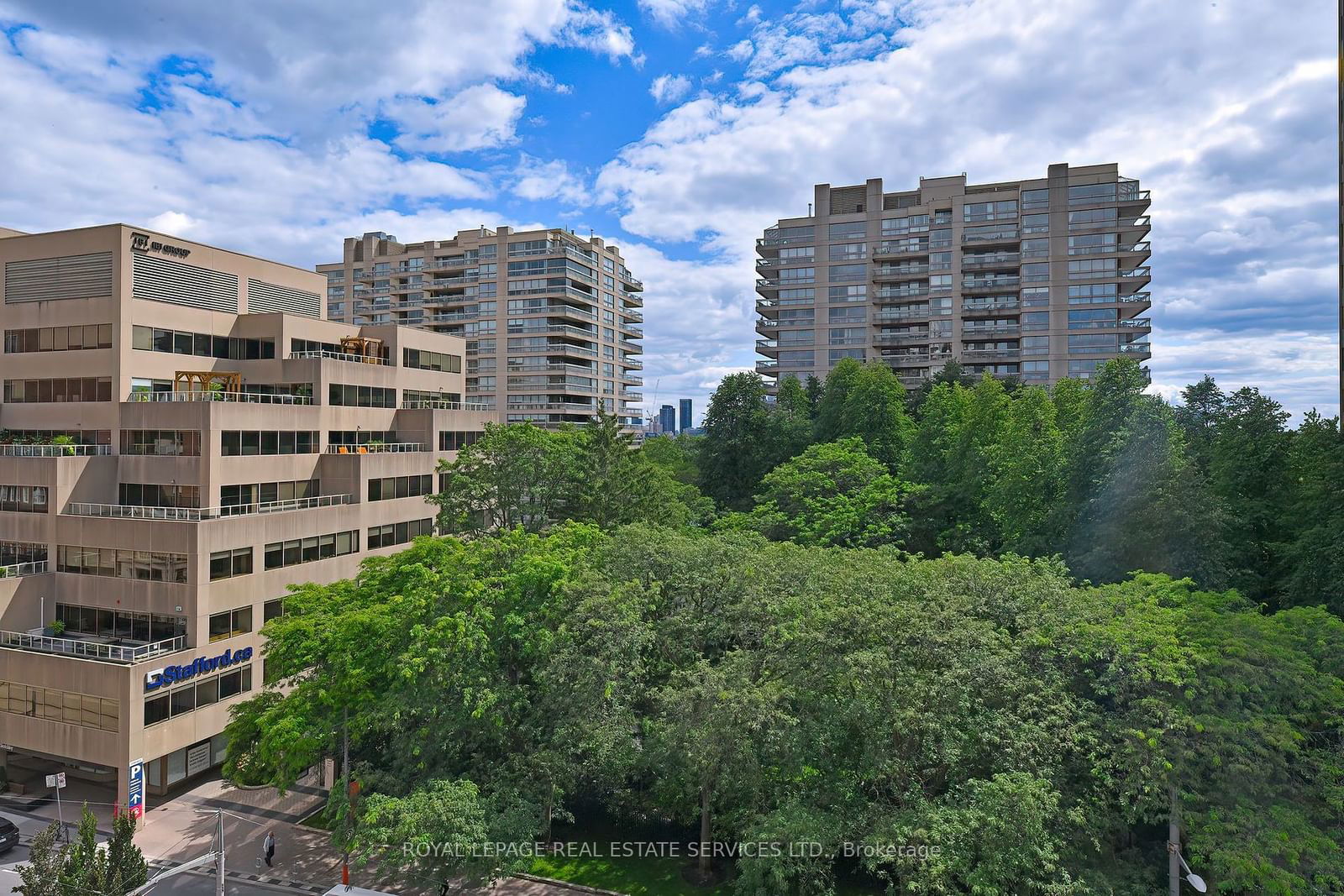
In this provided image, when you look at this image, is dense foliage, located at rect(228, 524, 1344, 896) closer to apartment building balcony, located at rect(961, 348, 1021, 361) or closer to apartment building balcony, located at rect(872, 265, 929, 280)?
apartment building balcony, located at rect(961, 348, 1021, 361)

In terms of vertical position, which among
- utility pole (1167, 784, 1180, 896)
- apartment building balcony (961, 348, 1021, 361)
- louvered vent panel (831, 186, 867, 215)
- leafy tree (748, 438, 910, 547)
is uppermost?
louvered vent panel (831, 186, 867, 215)

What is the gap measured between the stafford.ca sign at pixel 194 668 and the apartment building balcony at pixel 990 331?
80.4 meters

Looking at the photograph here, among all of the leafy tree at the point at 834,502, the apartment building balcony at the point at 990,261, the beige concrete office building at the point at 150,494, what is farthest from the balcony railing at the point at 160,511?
the apartment building balcony at the point at 990,261

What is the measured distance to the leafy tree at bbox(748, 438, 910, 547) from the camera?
51094mm

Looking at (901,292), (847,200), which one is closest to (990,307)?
(901,292)

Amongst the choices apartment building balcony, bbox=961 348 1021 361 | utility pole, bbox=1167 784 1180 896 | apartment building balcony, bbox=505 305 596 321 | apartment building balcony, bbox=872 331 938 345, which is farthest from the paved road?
apartment building balcony, bbox=961 348 1021 361

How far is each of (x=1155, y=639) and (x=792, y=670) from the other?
11.5m

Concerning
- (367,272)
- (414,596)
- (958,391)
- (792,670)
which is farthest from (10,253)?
(367,272)

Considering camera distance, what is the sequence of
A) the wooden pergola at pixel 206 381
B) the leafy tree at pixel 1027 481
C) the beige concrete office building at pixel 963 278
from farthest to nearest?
the beige concrete office building at pixel 963 278
the wooden pergola at pixel 206 381
the leafy tree at pixel 1027 481

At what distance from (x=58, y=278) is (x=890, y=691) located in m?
48.7

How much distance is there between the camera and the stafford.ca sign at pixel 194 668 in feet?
118

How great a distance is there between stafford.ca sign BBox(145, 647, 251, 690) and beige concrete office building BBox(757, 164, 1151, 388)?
7314cm

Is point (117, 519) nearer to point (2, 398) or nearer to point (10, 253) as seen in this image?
point (2, 398)

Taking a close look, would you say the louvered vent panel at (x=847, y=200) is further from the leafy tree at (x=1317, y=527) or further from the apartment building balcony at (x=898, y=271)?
the leafy tree at (x=1317, y=527)
